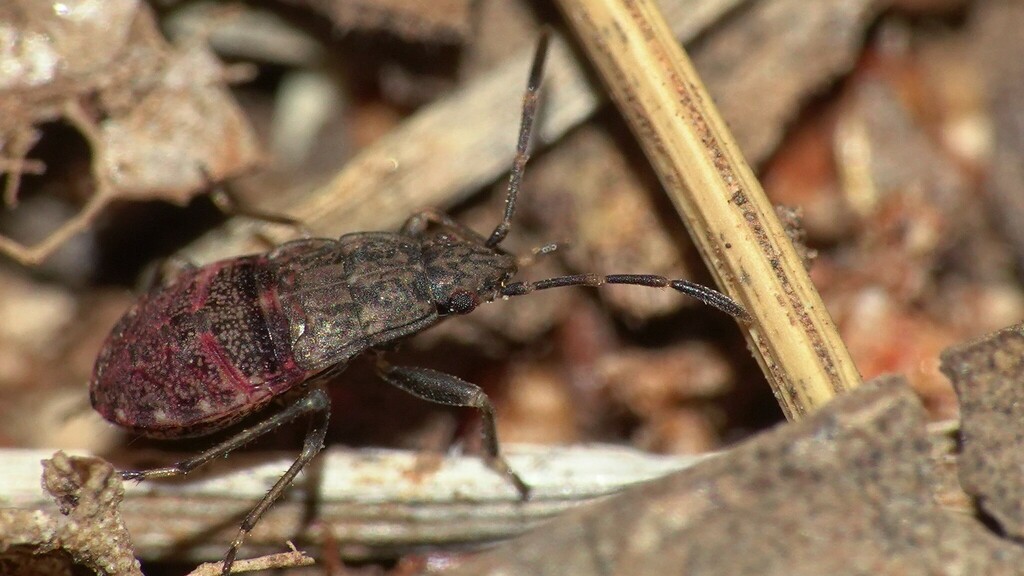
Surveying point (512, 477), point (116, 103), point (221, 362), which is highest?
point (116, 103)

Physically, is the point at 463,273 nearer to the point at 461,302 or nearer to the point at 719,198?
the point at 461,302

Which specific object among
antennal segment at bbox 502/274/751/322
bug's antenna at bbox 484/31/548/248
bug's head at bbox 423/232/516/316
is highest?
bug's antenna at bbox 484/31/548/248

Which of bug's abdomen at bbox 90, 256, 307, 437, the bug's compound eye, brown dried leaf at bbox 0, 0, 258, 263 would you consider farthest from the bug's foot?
brown dried leaf at bbox 0, 0, 258, 263

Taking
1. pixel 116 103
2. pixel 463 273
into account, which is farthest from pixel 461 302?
pixel 116 103

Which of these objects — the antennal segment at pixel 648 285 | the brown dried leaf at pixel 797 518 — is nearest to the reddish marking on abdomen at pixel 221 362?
the antennal segment at pixel 648 285

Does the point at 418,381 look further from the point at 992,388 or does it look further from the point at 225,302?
the point at 992,388

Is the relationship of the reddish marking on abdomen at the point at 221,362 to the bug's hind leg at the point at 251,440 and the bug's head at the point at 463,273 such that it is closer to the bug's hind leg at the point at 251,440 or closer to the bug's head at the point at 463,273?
the bug's hind leg at the point at 251,440

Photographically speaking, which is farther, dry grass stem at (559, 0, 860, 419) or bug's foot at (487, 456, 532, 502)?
bug's foot at (487, 456, 532, 502)

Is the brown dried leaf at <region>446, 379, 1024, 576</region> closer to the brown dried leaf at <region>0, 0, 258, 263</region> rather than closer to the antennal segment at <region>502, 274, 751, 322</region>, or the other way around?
the antennal segment at <region>502, 274, 751, 322</region>
